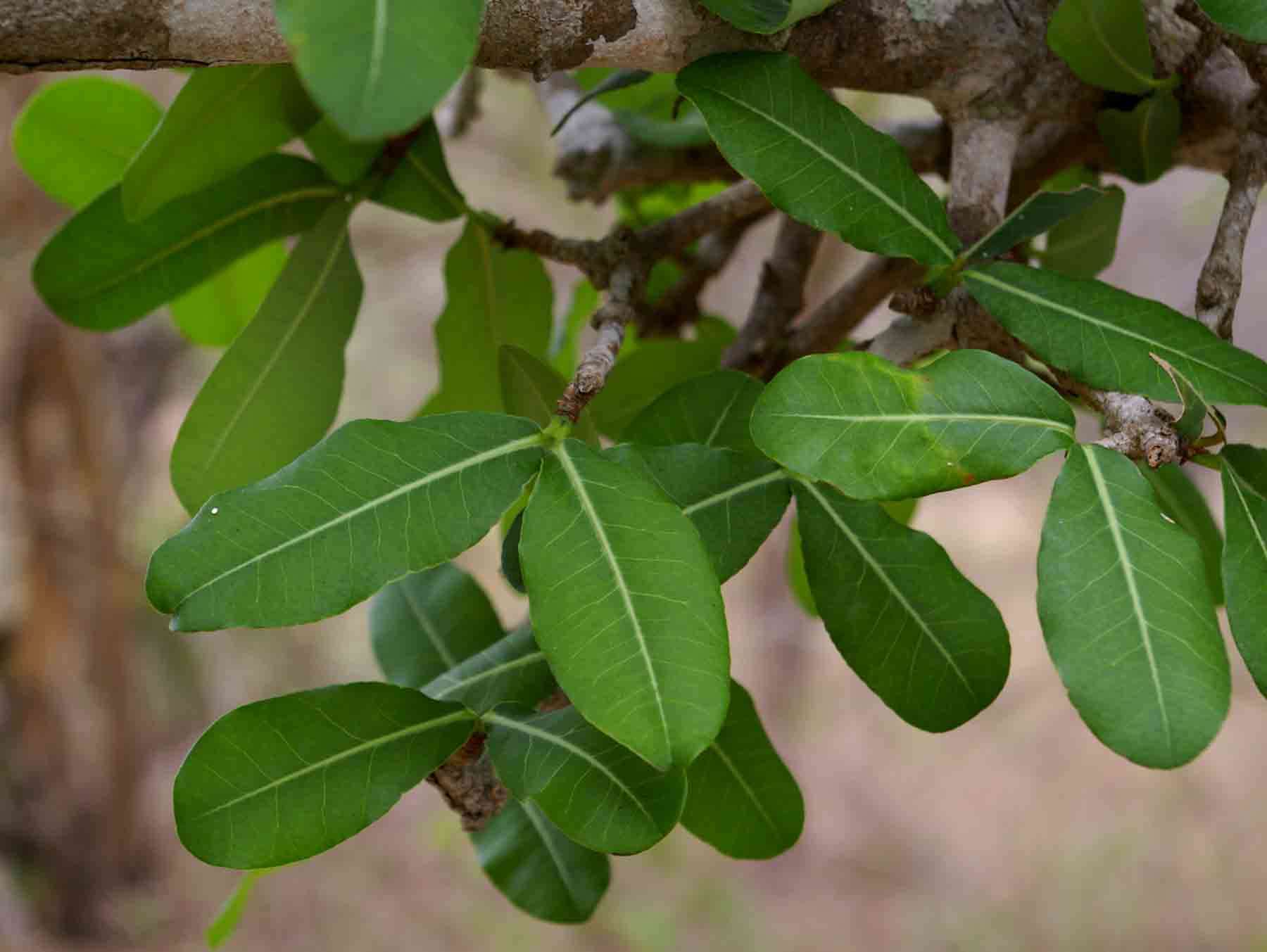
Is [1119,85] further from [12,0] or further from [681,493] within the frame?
[12,0]

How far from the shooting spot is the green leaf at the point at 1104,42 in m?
0.49

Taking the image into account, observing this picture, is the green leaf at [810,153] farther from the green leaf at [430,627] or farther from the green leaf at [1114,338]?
the green leaf at [430,627]

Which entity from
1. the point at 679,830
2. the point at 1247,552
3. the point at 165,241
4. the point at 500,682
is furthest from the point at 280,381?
the point at 679,830

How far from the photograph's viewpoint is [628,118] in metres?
0.82

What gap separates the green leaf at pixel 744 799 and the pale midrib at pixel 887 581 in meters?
0.09

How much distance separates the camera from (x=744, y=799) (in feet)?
1.65

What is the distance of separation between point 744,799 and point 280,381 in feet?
1.00

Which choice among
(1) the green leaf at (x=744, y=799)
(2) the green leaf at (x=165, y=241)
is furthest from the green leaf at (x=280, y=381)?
(1) the green leaf at (x=744, y=799)

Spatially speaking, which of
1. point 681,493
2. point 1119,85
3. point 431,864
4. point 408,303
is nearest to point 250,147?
point 681,493

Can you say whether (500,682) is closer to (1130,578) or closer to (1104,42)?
(1130,578)

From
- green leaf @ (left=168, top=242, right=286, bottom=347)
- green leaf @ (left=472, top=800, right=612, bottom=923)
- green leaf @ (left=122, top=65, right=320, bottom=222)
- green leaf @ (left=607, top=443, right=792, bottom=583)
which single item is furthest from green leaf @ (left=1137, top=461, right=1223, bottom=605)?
green leaf @ (left=168, top=242, right=286, bottom=347)

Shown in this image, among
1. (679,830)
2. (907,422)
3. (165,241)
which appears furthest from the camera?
(679,830)

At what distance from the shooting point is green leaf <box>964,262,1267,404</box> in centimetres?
42

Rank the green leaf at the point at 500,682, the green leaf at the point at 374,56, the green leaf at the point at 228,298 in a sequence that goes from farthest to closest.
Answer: the green leaf at the point at 228,298
the green leaf at the point at 500,682
the green leaf at the point at 374,56
